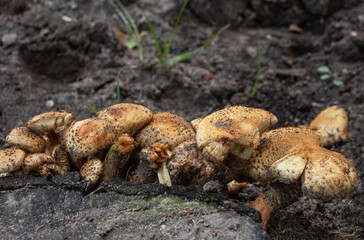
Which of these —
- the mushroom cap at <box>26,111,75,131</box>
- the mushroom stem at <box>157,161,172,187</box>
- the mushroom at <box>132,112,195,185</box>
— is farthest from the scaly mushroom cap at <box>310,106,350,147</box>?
the mushroom cap at <box>26,111,75,131</box>

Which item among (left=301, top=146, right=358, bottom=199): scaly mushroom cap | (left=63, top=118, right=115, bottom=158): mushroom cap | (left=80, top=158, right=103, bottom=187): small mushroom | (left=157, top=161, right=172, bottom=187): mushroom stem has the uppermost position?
(left=63, top=118, right=115, bottom=158): mushroom cap

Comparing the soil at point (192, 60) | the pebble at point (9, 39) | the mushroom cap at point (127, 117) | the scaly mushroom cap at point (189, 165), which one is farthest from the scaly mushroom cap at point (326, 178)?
the pebble at point (9, 39)

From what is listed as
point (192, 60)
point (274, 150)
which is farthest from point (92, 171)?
point (192, 60)

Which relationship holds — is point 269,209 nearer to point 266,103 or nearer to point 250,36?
point 266,103

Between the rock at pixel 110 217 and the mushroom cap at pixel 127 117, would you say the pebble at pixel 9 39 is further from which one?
the rock at pixel 110 217

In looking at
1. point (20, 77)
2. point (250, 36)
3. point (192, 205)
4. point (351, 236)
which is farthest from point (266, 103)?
point (20, 77)

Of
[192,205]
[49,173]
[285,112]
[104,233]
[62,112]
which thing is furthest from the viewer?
[285,112]

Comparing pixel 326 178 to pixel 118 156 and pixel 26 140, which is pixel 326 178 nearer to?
pixel 118 156

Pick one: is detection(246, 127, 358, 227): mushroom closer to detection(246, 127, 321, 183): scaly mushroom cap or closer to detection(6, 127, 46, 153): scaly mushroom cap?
detection(246, 127, 321, 183): scaly mushroom cap

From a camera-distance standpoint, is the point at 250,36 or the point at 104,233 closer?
the point at 104,233
